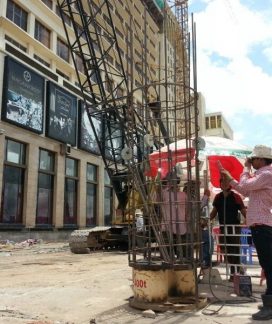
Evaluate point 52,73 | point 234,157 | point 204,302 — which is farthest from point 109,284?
point 52,73

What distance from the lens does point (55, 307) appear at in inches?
216

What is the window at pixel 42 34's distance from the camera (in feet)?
91.2

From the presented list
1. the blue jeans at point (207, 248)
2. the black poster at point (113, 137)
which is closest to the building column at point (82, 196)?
the black poster at point (113, 137)

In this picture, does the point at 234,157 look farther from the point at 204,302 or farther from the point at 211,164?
the point at 204,302

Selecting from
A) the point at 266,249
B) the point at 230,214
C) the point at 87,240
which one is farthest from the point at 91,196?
the point at 266,249

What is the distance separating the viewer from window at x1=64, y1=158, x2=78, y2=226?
27438 millimetres

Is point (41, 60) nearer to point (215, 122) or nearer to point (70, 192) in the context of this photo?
point (70, 192)

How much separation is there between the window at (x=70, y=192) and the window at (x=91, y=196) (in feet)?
5.64

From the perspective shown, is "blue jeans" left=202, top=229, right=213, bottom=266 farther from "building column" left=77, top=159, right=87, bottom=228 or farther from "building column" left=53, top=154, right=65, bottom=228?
"building column" left=77, top=159, right=87, bottom=228

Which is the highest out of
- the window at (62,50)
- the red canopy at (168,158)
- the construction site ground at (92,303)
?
the window at (62,50)

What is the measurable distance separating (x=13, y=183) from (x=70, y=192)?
5.98m

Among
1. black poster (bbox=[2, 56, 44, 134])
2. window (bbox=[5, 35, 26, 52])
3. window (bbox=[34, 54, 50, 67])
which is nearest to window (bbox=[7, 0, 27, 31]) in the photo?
window (bbox=[5, 35, 26, 52])

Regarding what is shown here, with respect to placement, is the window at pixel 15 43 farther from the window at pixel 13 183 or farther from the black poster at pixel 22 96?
the window at pixel 13 183

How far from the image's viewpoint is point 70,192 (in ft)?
92.1
